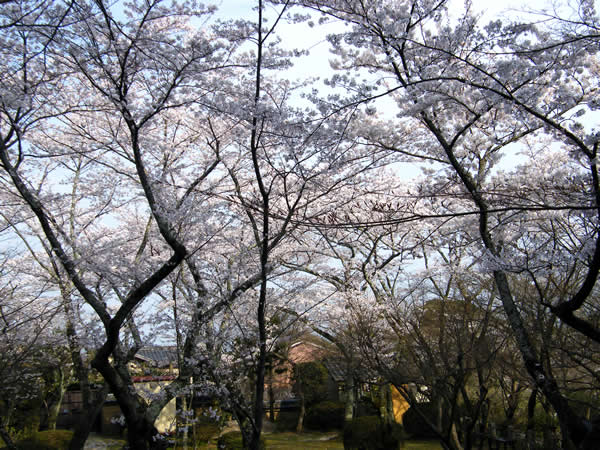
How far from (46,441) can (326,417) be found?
34.0ft

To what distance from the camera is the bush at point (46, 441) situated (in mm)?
11242

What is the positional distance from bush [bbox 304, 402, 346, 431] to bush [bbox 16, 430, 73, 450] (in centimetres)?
963

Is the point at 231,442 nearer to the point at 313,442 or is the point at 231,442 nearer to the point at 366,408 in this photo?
the point at 313,442

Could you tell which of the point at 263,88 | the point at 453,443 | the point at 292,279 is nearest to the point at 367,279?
the point at 292,279

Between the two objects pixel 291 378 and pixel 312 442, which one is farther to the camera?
pixel 291 378

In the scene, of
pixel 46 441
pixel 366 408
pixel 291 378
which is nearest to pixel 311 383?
pixel 291 378

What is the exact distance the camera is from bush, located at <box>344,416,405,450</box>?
11570 mm

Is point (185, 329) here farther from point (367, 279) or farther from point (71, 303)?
point (367, 279)

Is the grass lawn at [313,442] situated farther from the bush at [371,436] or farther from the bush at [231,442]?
the bush at [231,442]

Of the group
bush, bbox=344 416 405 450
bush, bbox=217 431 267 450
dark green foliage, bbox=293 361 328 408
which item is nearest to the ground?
bush, bbox=344 416 405 450

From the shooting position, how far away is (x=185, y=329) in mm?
7066

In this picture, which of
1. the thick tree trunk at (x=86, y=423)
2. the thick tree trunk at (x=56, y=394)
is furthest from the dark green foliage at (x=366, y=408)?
the thick tree trunk at (x=86, y=423)

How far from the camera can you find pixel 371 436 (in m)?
11.7

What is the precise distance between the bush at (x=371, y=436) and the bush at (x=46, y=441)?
7.17 metres
